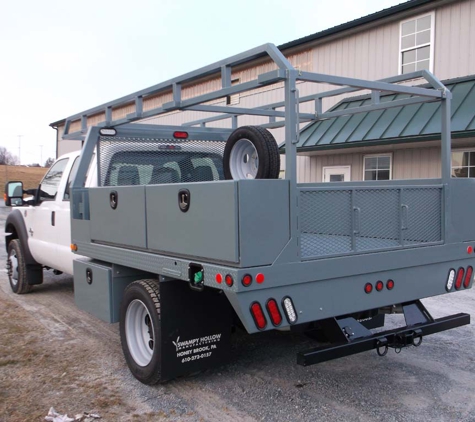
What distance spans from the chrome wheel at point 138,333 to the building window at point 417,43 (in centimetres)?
1019

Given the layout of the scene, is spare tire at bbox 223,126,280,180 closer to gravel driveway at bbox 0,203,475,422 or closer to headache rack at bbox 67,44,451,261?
headache rack at bbox 67,44,451,261

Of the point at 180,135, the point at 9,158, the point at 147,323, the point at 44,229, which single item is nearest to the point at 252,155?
the point at 147,323

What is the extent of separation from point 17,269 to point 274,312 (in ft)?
18.6

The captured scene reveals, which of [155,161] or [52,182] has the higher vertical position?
[155,161]

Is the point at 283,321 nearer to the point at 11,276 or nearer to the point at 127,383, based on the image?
the point at 127,383

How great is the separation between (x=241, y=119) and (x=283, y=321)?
40.2ft

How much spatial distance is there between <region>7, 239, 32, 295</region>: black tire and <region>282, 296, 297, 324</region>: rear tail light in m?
5.35

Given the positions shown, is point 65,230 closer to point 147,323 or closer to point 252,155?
point 147,323

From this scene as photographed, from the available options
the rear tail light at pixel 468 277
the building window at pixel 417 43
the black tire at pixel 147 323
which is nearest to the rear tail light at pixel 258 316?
the black tire at pixel 147 323

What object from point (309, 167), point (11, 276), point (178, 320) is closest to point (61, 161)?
point (11, 276)

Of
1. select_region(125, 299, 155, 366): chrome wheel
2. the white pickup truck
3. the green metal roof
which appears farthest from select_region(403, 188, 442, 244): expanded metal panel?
the green metal roof

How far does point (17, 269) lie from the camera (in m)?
7.87

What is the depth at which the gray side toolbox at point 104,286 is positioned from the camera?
4.76 metres

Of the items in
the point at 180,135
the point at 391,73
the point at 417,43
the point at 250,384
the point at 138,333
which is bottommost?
the point at 250,384
